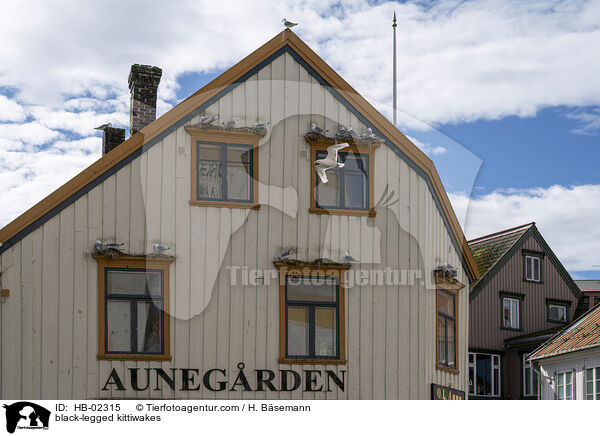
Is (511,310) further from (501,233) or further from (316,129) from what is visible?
(316,129)

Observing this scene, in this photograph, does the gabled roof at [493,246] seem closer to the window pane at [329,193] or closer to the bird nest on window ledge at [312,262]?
the window pane at [329,193]

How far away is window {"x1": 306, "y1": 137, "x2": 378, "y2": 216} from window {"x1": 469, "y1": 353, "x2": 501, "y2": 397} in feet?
58.5

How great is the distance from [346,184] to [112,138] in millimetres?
7144

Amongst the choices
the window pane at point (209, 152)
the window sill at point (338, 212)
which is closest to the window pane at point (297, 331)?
the window sill at point (338, 212)

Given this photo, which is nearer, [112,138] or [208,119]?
[208,119]

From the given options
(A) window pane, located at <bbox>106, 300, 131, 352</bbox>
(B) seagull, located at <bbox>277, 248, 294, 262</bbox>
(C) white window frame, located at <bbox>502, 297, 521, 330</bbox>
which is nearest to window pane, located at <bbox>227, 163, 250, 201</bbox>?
(B) seagull, located at <bbox>277, 248, 294, 262</bbox>

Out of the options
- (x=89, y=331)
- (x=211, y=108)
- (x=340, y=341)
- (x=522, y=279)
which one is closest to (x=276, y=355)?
(x=340, y=341)

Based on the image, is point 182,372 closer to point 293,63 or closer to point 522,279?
point 293,63

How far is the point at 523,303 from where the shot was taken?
111ft

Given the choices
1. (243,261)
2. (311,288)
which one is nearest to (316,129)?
(243,261)

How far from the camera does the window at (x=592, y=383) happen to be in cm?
2431

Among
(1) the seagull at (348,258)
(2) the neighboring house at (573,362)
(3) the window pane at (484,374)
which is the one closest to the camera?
(1) the seagull at (348,258)

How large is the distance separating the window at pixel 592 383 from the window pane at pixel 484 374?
7380 millimetres

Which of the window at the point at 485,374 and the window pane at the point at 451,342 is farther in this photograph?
the window at the point at 485,374
